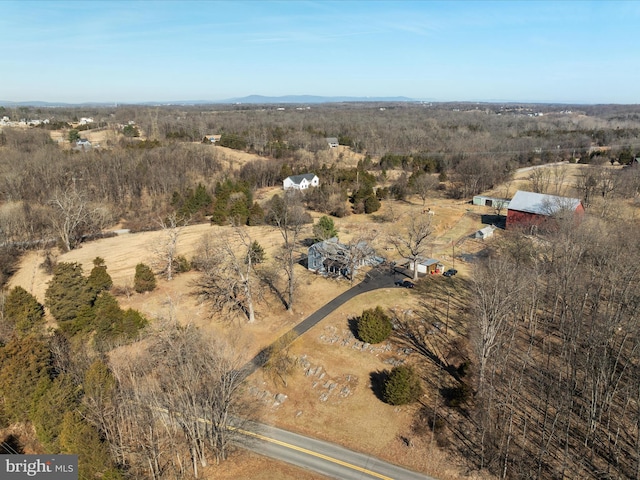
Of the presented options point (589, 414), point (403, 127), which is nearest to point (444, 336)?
point (589, 414)

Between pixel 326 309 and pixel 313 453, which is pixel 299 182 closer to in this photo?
pixel 326 309

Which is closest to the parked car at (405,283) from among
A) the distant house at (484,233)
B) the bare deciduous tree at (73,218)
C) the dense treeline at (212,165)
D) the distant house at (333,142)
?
the distant house at (484,233)

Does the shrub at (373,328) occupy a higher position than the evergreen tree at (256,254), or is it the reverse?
the evergreen tree at (256,254)

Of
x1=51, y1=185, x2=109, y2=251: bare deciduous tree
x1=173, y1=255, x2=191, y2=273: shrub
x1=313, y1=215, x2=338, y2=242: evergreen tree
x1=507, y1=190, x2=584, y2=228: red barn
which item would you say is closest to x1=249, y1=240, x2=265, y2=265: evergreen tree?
x1=173, y1=255, x2=191, y2=273: shrub

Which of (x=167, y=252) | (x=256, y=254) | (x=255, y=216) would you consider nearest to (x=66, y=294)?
(x=167, y=252)

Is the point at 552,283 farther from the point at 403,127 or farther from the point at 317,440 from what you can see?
the point at 403,127

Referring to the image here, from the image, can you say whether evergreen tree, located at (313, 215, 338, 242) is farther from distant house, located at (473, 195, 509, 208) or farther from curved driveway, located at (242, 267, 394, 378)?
distant house, located at (473, 195, 509, 208)

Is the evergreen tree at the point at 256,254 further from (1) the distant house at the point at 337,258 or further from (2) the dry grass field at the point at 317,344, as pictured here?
(1) the distant house at the point at 337,258
